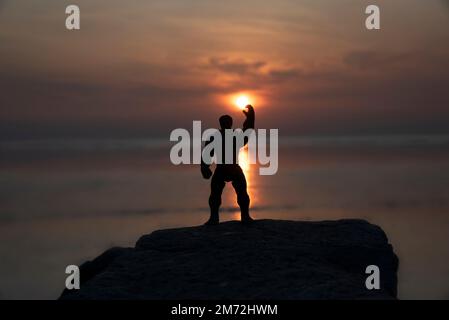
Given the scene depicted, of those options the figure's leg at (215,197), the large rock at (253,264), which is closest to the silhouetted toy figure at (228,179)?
the figure's leg at (215,197)

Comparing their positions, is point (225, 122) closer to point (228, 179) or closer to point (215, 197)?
point (228, 179)

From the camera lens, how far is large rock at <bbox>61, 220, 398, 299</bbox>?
11.8 meters

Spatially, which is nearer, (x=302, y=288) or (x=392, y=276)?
(x=302, y=288)

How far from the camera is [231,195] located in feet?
91.9

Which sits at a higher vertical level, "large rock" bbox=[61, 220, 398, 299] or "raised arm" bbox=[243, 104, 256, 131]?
"raised arm" bbox=[243, 104, 256, 131]

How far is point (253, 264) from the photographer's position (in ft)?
41.5

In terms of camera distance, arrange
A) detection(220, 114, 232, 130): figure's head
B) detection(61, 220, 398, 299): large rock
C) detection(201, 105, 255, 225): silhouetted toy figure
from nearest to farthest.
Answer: detection(61, 220, 398, 299): large rock < detection(220, 114, 232, 130): figure's head < detection(201, 105, 255, 225): silhouetted toy figure

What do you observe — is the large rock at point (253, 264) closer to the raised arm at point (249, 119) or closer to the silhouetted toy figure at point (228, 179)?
the silhouetted toy figure at point (228, 179)

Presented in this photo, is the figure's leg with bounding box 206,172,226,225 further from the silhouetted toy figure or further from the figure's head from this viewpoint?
the figure's head

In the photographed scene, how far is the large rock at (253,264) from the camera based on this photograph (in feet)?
38.8

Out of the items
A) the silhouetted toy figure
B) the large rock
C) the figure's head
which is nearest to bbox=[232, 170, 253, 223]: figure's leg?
the silhouetted toy figure
